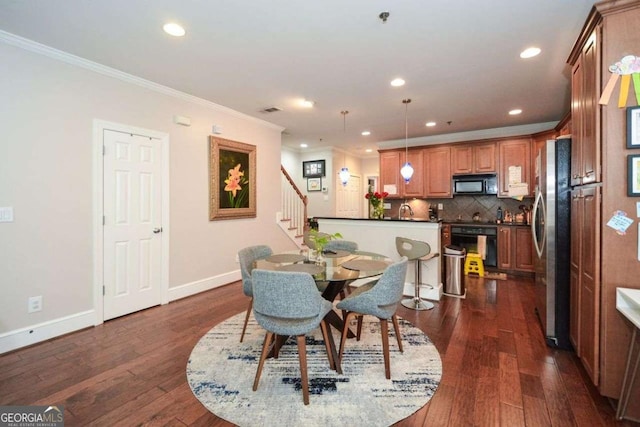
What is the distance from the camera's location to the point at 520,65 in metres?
3.05

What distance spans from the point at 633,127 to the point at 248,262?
9.71ft

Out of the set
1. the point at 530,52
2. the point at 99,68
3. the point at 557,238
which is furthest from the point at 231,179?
the point at 557,238

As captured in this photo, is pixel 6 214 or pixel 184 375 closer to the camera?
pixel 184 375

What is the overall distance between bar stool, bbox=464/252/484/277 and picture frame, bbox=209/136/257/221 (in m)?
3.97

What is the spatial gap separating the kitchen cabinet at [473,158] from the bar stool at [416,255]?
267cm

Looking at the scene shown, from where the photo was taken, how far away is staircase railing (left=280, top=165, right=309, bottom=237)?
5.93 metres

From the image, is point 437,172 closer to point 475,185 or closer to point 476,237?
point 475,185

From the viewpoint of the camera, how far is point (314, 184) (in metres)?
7.86

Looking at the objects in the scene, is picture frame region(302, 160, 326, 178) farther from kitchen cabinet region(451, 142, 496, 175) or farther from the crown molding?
the crown molding

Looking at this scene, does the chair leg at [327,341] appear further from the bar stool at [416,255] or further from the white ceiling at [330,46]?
the white ceiling at [330,46]

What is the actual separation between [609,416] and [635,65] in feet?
6.99

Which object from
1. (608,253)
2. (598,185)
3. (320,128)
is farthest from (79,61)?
(608,253)

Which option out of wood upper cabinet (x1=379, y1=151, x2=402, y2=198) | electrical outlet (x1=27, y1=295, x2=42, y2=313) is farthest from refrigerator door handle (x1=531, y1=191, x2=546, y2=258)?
electrical outlet (x1=27, y1=295, x2=42, y2=313)

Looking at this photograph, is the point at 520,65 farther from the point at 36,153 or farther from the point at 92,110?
the point at 36,153
